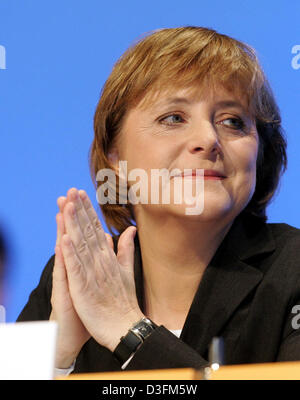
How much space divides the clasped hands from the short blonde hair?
31 centimetres

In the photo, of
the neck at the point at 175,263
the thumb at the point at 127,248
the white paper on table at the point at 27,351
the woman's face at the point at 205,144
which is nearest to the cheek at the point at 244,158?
the woman's face at the point at 205,144

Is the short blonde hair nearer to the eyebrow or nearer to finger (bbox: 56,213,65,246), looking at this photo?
the eyebrow

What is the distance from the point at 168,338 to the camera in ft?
3.18

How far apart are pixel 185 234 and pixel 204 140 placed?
208mm

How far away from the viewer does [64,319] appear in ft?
3.66

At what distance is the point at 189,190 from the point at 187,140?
0.33 feet

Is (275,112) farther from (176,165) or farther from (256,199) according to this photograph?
(176,165)

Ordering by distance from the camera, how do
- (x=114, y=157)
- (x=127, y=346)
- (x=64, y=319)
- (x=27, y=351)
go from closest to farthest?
(x=27, y=351), (x=127, y=346), (x=64, y=319), (x=114, y=157)

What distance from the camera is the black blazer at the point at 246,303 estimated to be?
3.66 ft

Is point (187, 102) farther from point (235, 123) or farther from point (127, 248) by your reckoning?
point (127, 248)

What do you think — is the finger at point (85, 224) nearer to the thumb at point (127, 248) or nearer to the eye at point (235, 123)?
the thumb at point (127, 248)
